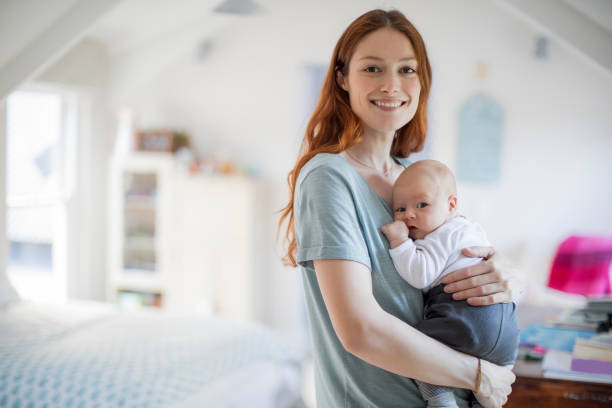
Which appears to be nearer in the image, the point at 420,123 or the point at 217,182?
the point at 420,123

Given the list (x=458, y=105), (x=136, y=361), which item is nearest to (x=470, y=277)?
(x=136, y=361)

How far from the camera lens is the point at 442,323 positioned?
1.12 metres

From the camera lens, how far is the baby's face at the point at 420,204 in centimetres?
121

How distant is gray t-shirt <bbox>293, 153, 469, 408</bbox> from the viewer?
1.06 meters

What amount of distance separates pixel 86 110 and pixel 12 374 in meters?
2.54

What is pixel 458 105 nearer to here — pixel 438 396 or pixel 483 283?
pixel 483 283

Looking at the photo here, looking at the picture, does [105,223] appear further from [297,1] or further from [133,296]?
[297,1]

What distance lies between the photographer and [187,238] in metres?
4.39

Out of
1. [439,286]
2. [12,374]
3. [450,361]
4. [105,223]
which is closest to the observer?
[450,361]

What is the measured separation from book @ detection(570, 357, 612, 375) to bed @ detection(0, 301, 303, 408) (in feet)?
4.49

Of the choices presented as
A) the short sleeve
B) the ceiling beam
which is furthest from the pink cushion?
the short sleeve

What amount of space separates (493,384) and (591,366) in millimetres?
603

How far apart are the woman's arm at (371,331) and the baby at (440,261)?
56mm

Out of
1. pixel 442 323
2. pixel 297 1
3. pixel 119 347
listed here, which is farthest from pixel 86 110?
pixel 442 323
